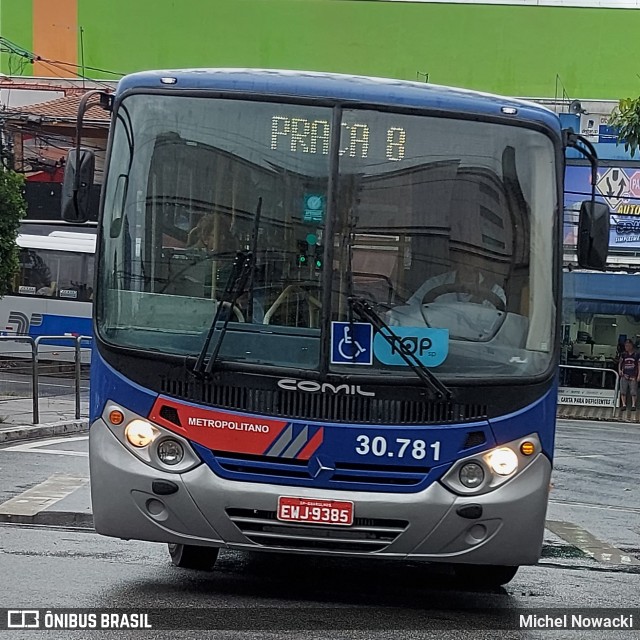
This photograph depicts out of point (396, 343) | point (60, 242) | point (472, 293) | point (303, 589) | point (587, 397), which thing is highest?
point (472, 293)

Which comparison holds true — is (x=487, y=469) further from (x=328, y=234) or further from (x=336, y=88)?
(x=336, y=88)

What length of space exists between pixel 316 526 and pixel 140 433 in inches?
43.3

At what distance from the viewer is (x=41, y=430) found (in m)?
17.5

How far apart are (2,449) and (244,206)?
9335mm

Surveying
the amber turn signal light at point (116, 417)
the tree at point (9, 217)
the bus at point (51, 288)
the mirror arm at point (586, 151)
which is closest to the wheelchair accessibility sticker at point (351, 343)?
the amber turn signal light at point (116, 417)

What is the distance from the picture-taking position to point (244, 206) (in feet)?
23.1

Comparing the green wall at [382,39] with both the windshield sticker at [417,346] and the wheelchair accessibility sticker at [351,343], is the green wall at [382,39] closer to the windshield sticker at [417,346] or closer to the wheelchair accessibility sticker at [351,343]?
the windshield sticker at [417,346]

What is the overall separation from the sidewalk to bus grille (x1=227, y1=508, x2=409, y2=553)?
33.8 feet

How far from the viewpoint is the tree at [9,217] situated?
16.7 meters

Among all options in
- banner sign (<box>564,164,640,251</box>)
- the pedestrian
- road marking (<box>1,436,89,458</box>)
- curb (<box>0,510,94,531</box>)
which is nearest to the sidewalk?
road marking (<box>1,436,89,458</box>)

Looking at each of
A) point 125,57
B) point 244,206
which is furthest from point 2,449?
point 125,57

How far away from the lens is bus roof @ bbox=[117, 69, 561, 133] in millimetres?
7121

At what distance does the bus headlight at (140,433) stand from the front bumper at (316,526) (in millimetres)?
79

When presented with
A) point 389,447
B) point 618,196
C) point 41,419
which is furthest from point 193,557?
point 618,196
